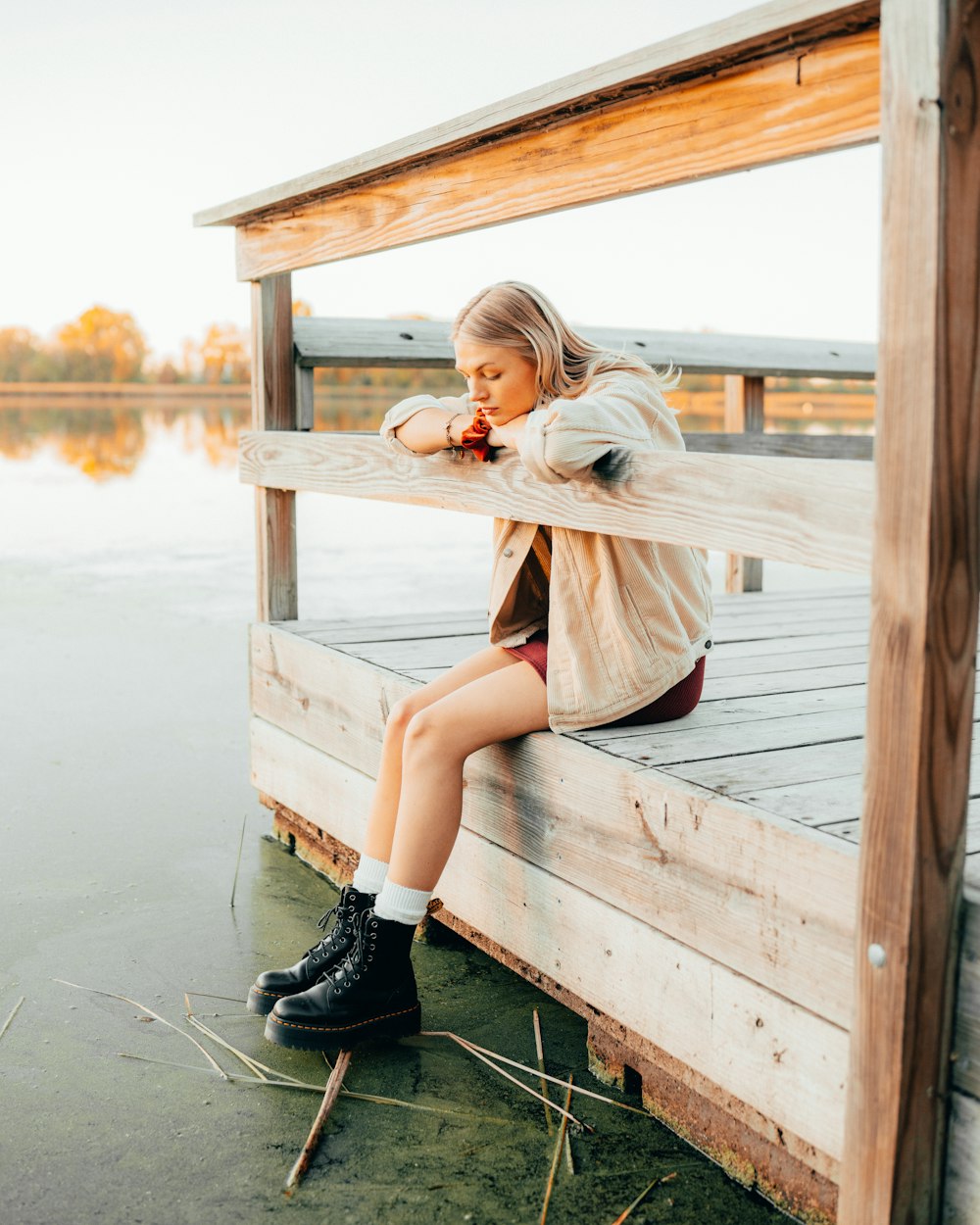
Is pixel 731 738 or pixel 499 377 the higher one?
pixel 499 377

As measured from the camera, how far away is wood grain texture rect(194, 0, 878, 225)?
5.01ft

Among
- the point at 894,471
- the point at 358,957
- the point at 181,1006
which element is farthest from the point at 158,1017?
the point at 894,471

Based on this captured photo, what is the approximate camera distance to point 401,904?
7.60 feet

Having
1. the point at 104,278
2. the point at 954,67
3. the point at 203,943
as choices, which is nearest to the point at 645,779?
the point at 954,67

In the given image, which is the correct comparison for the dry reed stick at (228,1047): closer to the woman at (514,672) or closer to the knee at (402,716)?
the woman at (514,672)

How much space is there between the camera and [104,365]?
3794 cm

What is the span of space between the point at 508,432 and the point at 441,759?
60cm

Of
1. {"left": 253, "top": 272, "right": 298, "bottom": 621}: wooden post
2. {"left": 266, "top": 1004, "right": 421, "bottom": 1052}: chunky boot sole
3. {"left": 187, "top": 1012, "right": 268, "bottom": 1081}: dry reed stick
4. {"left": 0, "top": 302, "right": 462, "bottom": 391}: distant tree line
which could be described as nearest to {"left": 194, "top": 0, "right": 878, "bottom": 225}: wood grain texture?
{"left": 253, "top": 272, "right": 298, "bottom": 621}: wooden post

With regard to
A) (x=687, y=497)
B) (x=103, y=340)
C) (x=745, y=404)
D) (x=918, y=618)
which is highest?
(x=103, y=340)

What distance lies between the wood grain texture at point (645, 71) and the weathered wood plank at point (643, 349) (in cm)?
97

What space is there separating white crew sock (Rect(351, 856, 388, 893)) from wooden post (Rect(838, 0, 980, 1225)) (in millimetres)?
1066

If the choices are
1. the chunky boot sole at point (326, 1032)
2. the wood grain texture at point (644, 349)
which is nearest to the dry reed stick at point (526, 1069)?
the chunky boot sole at point (326, 1032)

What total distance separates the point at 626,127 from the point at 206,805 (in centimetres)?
260

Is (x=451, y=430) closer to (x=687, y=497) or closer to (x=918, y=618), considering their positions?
(x=687, y=497)
